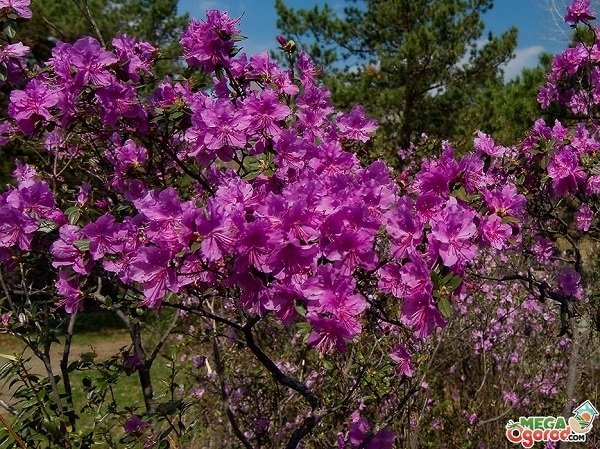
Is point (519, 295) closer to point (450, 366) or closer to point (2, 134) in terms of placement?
point (450, 366)

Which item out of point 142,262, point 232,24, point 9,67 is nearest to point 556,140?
point 232,24

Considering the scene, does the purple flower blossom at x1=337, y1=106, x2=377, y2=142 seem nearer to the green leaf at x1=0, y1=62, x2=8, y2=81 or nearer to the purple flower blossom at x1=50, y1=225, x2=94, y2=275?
the purple flower blossom at x1=50, y1=225, x2=94, y2=275

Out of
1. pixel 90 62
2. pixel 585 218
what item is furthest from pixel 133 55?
pixel 585 218

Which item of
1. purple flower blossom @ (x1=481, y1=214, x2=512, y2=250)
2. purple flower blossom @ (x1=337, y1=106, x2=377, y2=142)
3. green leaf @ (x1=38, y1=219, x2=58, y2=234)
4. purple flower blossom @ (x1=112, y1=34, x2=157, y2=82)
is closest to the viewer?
purple flower blossom @ (x1=481, y1=214, x2=512, y2=250)

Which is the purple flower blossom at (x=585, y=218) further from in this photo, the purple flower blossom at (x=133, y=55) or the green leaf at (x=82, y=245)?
the green leaf at (x=82, y=245)

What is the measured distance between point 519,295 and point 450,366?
836 millimetres

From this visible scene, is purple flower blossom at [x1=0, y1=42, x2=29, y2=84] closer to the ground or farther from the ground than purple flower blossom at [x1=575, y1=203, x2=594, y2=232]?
farther from the ground

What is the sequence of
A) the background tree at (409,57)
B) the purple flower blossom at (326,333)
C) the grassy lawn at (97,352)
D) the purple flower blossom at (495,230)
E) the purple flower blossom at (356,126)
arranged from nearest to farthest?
the purple flower blossom at (326,333) < the purple flower blossom at (495,230) < the purple flower blossom at (356,126) < the grassy lawn at (97,352) < the background tree at (409,57)

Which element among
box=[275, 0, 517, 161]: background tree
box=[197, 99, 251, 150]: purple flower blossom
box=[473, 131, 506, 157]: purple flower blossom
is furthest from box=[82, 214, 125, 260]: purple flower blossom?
box=[275, 0, 517, 161]: background tree

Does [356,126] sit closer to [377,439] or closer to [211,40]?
[211,40]
